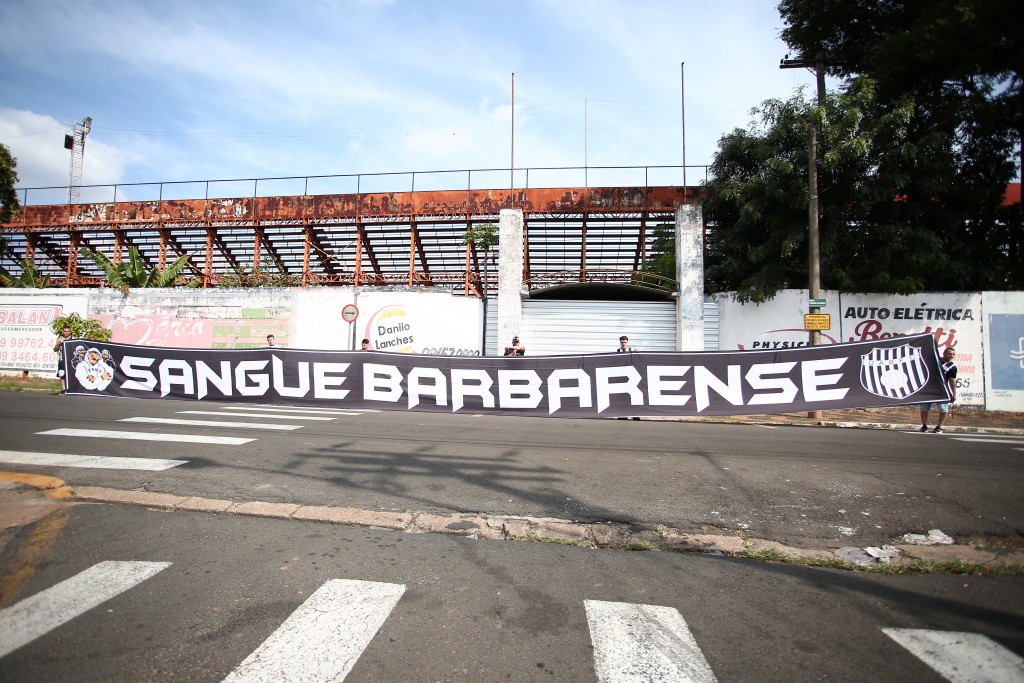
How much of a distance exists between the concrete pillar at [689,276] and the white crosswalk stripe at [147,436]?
12933mm

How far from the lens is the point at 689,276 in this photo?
54.5 ft

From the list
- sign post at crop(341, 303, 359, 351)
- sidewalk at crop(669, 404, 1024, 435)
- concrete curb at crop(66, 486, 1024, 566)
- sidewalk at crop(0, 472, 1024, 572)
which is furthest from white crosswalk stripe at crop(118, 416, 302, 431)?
sign post at crop(341, 303, 359, 351)

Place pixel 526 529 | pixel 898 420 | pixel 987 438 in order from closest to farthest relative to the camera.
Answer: pixel 526 529 → pixel 987 438 → pixel 898 420

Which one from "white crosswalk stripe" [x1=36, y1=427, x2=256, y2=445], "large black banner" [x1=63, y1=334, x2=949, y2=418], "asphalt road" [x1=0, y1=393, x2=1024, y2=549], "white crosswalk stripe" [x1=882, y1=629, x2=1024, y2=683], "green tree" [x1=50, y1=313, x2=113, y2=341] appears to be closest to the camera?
"white crosswalk stripe" [x1=882, y1=629, x2=1024, y2=683]

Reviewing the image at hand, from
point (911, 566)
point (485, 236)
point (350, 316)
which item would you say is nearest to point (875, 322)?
point (485, 236)

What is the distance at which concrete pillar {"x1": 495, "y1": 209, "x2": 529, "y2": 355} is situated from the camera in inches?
679

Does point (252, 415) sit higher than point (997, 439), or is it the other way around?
point (252, 415)

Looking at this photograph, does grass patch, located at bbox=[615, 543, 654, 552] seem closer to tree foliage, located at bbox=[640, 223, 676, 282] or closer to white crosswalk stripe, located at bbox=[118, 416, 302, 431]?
white crosswalk stripe, located at bbox=[118, 416, 302, 431]

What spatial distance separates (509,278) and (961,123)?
1380 cm

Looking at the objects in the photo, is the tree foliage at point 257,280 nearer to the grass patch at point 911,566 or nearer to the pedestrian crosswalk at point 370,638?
the pedestrian crosswalk at point 370,638

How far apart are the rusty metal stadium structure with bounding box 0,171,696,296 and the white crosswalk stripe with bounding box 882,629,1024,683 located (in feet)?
52.2

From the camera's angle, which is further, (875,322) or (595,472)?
(875,322)

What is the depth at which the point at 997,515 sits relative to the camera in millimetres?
4703

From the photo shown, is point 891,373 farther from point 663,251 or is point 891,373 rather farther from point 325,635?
point 325,635
